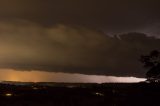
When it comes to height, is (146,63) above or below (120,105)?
above

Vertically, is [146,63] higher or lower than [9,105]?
higher

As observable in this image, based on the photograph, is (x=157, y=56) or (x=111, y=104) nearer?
(x=111, y=104)

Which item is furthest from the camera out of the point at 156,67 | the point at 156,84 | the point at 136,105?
the point at 156,84

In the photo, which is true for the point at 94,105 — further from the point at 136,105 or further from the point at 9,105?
the point at 9,105

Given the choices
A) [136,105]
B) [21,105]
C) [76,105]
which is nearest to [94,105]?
[76,105]

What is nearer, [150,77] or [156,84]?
[150,77]

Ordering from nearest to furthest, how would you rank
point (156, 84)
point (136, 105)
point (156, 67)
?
1. point (136, 105)
2. point (156, 67)
3. point (156, 84)

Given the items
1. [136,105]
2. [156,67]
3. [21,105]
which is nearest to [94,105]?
[136,105]

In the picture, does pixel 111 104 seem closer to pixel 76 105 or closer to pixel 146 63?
pixel 76 105
